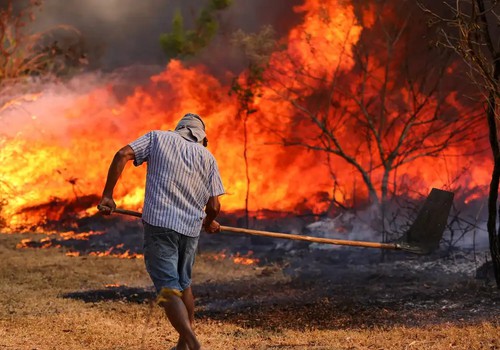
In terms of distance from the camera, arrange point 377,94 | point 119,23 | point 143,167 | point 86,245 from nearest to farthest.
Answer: point 86,245
point 377,94
point 143,167
point 119,23

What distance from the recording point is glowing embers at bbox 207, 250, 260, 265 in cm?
1247

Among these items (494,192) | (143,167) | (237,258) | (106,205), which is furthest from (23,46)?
(106,205)

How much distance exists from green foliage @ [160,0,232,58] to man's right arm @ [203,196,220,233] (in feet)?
72.1

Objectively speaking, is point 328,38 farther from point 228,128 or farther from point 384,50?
point 228,128

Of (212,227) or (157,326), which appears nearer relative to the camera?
(212,227)

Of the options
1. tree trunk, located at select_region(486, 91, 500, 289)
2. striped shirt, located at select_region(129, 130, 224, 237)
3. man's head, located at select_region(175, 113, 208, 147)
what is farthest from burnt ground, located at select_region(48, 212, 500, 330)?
man's head, located at select_region(175, 113, 208, 147)

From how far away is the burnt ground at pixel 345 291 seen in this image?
23.2 ft

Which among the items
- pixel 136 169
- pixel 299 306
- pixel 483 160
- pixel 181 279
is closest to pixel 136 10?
pixel 136 169

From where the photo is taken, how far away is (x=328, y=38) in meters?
13.1

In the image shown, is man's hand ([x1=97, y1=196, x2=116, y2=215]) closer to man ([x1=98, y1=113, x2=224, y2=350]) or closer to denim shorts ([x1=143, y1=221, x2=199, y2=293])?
man ([x1=98, y1=113, x2=224, y2=350])

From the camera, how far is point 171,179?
15.5 ft

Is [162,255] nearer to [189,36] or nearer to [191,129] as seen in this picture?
[191,129]

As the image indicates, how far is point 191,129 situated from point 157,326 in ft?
9.08

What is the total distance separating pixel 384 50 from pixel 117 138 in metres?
7.26
